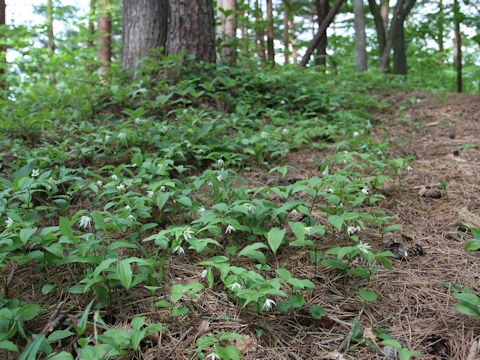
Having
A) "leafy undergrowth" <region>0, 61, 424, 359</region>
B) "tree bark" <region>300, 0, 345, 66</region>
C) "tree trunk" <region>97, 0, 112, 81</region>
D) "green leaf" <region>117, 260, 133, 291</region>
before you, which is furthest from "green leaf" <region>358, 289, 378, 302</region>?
"tree trunk" <region>97, 0, 112, 81</region>

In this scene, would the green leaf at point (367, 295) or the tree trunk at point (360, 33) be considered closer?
the green leaf at point (367, 295)

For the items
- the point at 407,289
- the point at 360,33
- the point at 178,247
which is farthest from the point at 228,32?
the point at 407,289

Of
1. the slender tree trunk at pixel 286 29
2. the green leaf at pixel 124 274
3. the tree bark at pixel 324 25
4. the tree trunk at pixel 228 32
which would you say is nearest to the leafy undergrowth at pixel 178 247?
the green leaf at pixel 124 274

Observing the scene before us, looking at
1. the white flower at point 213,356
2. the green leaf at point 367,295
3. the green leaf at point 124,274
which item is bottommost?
the white flower at point 213,356

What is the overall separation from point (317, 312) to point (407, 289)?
1.84ft

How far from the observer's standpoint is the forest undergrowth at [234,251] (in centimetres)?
135

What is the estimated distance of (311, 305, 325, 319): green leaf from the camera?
1497mm

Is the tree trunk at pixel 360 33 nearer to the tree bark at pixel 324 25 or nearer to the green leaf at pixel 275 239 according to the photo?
the tree bark at pixel 324 25

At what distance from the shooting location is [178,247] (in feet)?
5.47

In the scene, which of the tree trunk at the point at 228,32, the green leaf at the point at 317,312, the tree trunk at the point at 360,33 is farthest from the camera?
the tree trunk at the point at 360,33

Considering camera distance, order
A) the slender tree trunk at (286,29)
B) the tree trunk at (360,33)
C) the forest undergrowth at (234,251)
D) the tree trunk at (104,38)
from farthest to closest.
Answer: the tree trunk at (104,38), the slender tree trunk at (286,29), the tree trunk at (360,33), the forest undergrowth at (234,251)

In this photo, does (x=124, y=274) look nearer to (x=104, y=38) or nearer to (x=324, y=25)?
(x=324, y=25)

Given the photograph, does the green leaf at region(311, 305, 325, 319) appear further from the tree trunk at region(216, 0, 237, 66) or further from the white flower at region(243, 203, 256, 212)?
the tree trunk at region(216, 0, 237, 66)

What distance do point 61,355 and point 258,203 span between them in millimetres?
1241
